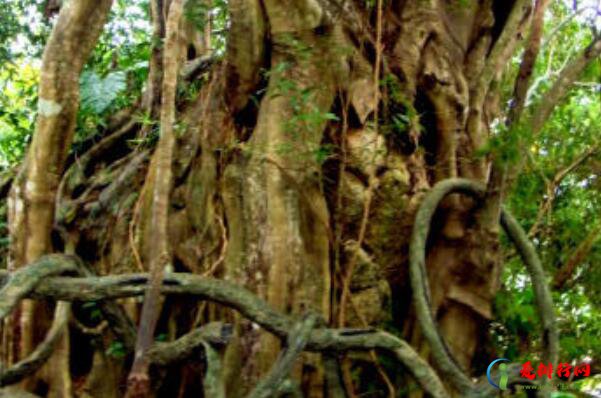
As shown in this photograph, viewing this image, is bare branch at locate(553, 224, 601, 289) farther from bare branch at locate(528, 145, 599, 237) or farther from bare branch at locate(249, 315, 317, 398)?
bare branch at locate(249, 315, 317, 398)

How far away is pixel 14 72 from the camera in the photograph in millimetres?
4949

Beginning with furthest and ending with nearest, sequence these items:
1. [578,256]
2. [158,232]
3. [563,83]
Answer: [578,256], [563,83], [158,232]

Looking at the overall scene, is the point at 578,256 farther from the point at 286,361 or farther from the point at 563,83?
the point at 286,361

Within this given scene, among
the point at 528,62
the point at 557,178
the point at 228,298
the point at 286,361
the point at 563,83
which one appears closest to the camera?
the point at 286,361

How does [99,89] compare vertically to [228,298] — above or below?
above

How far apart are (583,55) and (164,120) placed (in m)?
1.74

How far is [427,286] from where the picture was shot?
3062 millimetres

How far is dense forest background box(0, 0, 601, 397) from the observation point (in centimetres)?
288

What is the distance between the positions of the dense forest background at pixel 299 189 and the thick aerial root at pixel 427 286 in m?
0.02

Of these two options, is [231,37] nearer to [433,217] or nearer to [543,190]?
[433,217]

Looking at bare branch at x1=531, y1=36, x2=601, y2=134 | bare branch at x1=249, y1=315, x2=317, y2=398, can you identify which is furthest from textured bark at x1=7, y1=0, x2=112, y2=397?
bare branch at x1=531, y1=36, x2=601, y2=134

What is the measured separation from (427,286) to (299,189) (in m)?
0.65

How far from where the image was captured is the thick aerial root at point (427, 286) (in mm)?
2836

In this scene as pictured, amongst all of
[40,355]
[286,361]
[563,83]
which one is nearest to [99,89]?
[40,355]
